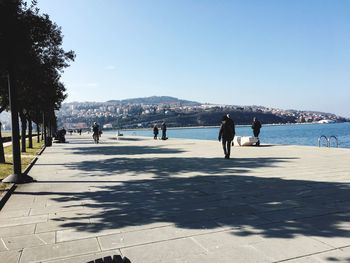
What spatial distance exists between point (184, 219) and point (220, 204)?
1.19 m

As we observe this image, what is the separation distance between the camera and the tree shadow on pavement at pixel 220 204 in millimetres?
5488

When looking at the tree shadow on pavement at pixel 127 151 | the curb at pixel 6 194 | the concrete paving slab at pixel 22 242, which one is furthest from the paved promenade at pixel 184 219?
the tree shadow on pavement at pixel 127 151

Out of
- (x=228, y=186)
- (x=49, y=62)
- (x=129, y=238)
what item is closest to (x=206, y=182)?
(x=228, y=186)

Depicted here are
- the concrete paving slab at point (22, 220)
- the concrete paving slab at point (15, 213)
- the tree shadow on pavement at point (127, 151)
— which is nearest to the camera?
the concrete paving slab at point (22, 220)

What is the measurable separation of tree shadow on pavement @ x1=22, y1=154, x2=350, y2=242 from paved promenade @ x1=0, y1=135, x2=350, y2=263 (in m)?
0.02

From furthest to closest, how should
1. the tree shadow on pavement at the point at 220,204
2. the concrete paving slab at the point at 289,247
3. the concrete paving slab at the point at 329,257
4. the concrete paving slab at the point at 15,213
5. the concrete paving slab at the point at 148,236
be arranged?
the concrete paving slab at the point at 15,213, the tree shadow on pavement at the point at 220,204, the concrete paving slab at the point at 148,236, the concrete paving slab at the point at 289,247, the concrete paving slab at the point at 329,257

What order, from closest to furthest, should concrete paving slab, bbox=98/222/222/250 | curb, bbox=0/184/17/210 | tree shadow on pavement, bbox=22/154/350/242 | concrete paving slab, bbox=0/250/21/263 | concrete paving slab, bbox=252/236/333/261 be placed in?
1. concrete paving slab, bbox=252/236/333/261
2. concrete paving slab, bbox=0/250/21/263
3. concrete paving slab, bbox=98/222/222/250
4. tree shadow on pavement, bbox=22/154/350/242
5. curb, bbox=0/184/17/210

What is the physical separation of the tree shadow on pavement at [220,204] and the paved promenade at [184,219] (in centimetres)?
2

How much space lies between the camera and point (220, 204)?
22.7ft

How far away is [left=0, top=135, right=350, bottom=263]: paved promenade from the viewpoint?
4488 millimetres

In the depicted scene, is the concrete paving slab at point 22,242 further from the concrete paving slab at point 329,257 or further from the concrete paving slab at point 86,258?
the concrete paving slab at point 329,257

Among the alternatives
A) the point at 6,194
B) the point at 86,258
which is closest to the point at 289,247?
the point at 86,258

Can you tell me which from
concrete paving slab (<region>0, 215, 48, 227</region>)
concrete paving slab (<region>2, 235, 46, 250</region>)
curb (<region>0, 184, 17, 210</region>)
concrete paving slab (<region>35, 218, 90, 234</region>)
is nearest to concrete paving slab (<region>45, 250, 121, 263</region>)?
concrete paving slab (<region>2, 235, 46, 250</region>)

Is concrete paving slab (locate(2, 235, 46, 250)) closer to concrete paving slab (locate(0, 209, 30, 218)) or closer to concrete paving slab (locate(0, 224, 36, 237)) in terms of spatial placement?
concrete paving slab (locate(0, 224, 36, 237))
